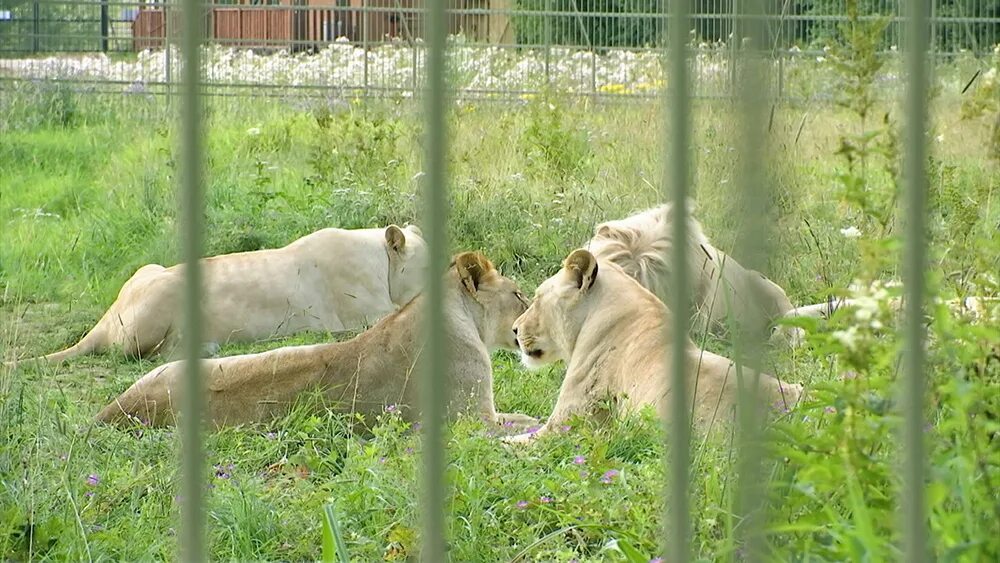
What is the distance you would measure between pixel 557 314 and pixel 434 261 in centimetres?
404

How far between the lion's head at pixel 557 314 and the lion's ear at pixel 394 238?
2211mm

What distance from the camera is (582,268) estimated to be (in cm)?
533

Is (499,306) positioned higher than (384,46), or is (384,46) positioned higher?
(384,46)

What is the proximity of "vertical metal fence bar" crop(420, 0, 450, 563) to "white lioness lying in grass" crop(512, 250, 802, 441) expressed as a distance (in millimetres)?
3294

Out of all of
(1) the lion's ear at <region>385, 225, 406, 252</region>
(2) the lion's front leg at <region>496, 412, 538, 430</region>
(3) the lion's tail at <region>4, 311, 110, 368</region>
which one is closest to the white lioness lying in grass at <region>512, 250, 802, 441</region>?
(2) the lion's front leg at <region>496, 412, 538, 430</region>

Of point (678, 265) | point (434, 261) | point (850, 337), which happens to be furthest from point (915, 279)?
point (850, 337)

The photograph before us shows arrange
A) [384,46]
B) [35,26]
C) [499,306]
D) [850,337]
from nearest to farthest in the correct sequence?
1. [850,337]
2. [499,306]
3. [35,26]
4. [384,46]

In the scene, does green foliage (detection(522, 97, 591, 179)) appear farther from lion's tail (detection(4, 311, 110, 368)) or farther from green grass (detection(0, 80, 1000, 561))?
lion's tail (detection(4, 311, 110, 368))

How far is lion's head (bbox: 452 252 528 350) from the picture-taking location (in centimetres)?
601

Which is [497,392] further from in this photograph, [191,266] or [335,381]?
[191,266]

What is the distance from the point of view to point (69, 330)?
7500 mm

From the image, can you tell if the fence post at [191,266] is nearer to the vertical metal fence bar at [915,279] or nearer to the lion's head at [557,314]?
the vertical metal fence bar at [915,279]

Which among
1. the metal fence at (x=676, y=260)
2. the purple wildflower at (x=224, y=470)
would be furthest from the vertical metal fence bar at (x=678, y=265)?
the purple wildflower at (x=224, y=470)

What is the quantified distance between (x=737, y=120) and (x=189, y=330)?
57 cm
